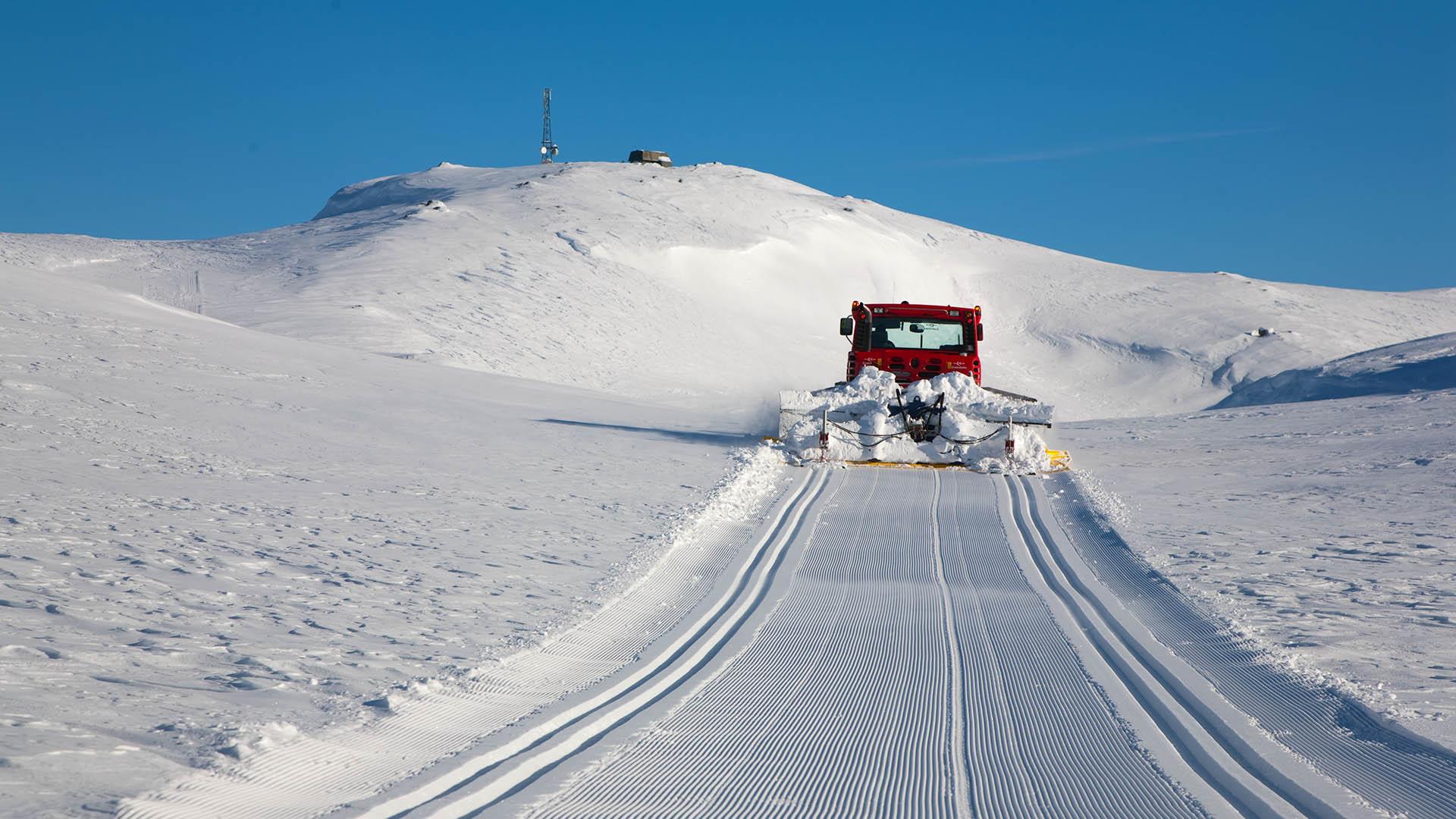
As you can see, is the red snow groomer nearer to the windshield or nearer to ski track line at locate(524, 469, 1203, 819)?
the windshield

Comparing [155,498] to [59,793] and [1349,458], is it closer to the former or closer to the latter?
[59,793]

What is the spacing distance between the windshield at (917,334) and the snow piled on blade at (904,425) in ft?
6.67

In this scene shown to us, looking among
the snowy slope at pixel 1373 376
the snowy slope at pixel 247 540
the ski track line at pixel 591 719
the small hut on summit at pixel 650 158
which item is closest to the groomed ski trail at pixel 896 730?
the ski track line at pixel 591 719

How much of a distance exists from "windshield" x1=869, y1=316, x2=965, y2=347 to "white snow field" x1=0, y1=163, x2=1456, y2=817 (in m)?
3.16

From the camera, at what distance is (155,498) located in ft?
34.5

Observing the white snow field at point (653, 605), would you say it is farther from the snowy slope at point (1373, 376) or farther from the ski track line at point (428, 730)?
the snowy slope at point (1373, 376)

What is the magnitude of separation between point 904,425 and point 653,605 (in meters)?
9.40

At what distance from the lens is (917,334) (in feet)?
63.9

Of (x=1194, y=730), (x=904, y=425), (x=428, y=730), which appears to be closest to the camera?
(x=428, y=730)

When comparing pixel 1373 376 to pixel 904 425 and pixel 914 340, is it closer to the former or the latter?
pixel 914 340

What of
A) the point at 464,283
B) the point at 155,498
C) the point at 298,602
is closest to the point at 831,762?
the point at 298,602

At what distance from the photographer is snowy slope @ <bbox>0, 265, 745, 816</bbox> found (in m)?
5.16

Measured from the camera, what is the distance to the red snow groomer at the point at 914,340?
18703 mm

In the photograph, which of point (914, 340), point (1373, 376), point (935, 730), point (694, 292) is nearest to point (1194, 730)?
point (935, 730)
